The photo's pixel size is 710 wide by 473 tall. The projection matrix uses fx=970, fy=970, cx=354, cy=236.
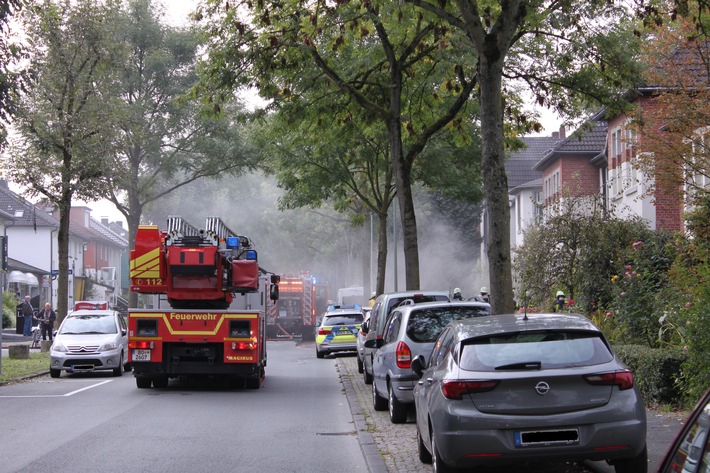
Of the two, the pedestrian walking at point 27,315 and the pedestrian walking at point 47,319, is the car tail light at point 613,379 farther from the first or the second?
the pedestrian walking at point 27,315

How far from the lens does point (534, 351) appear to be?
7.91 m

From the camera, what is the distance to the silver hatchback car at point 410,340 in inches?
509

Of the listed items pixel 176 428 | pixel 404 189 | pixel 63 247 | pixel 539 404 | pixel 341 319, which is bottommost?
pixel 176 428

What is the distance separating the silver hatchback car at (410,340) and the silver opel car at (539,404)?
15.8 ft

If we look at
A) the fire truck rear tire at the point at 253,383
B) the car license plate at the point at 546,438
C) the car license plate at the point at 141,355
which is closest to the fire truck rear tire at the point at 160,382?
the car license plate at the point at 141,355

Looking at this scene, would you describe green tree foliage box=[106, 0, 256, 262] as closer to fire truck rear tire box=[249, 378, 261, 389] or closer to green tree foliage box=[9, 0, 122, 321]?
green tree foliage box=[9, 0, 122, 321]

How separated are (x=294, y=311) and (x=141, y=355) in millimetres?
32852

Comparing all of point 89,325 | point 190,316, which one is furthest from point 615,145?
point 190,316

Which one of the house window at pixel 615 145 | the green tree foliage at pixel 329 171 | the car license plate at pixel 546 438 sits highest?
the house window at pixel 615 145

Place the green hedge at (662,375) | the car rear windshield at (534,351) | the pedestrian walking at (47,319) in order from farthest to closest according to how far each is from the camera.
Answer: the pedestrian walking at (47,319), the green hedge at (662,375), the car rear windshield at (534,351)

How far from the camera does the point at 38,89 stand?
28.7m

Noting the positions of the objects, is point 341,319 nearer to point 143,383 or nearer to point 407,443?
point 143,383

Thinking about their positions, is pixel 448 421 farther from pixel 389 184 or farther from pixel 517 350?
pixel 389 184

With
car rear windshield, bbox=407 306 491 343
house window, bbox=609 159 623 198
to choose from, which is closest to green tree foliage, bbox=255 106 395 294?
house window, bbox=609 159 623 198
